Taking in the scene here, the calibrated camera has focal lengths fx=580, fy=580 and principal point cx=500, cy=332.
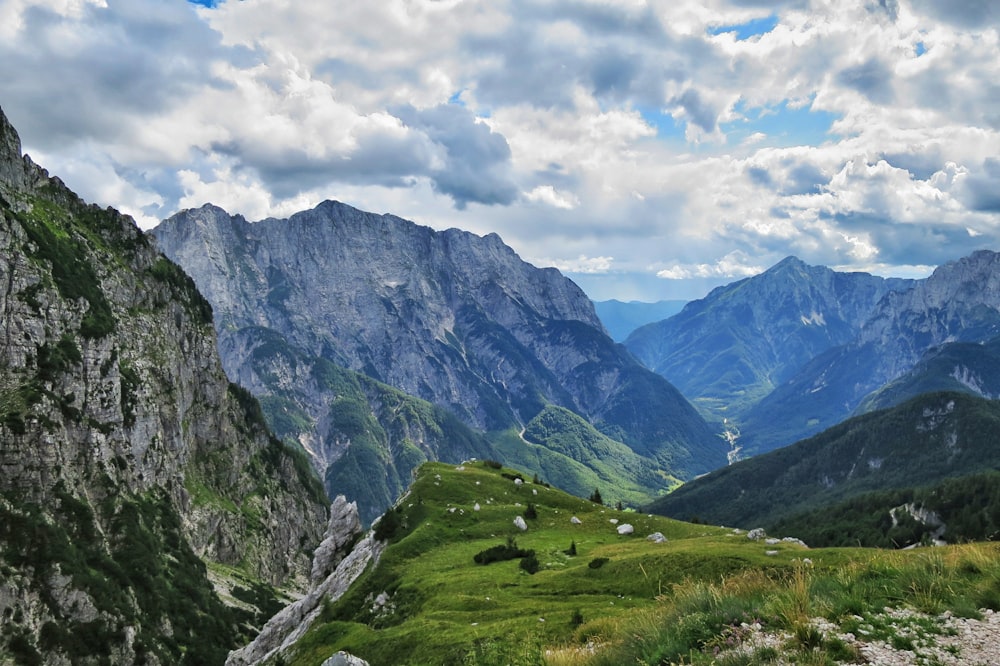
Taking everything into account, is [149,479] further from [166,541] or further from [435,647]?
[435,647]

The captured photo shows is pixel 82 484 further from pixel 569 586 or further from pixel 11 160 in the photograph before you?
pixel 569 586

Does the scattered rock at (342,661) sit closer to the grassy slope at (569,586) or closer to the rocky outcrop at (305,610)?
the grassy slope at (569,586)

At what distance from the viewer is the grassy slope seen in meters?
15.5

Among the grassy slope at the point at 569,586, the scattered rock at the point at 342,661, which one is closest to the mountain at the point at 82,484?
the grassy slope at the point at 569,586

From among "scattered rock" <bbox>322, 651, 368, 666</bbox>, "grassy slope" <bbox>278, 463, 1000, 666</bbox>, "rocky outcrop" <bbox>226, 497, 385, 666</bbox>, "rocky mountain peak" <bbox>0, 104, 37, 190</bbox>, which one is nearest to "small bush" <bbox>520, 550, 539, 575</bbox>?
"grassy slope" <bbox>278, 463, 1000, 666</bbox>

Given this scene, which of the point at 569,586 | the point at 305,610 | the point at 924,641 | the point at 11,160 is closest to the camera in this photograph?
the point at 924,641

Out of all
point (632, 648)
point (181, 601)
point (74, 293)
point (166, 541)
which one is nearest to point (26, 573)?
point (181, 601)

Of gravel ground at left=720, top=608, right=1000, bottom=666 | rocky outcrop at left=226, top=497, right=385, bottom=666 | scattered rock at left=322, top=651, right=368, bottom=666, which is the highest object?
gravel ground at left=720, top=608, right=1000, bottom=666

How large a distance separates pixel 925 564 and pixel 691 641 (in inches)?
367

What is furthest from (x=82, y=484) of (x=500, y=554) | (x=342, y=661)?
(x=342, y=661)

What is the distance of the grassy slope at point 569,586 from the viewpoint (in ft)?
A: 50.8

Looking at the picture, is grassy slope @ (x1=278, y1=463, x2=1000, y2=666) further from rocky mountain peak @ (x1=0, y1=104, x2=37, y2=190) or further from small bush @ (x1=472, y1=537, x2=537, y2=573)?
rocky mountain peak @ (x1=0, y1=104, x2=37, y2=190)

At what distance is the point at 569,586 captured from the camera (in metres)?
45.3

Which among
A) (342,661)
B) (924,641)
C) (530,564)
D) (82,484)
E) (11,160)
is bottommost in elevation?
(530,564)
